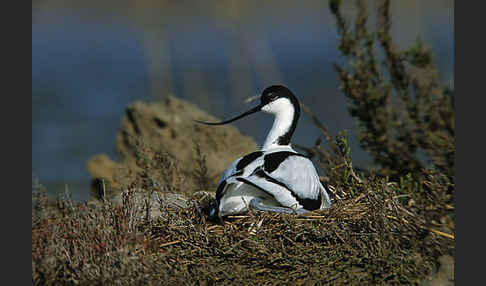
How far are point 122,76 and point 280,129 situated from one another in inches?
482

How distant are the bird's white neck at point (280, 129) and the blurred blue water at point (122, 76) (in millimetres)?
3944

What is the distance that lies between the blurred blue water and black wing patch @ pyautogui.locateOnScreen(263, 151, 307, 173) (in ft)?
14.3

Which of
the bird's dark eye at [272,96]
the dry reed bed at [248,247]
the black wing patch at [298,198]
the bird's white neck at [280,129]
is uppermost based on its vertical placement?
the bird's dark eye at [272,96]

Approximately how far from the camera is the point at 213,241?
10.7 feet

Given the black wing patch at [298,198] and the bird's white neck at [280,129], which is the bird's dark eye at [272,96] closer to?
the bird's white neck at [280,129]

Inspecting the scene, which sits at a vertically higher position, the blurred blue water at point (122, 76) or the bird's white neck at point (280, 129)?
the blurred blue water at point (122, 76)

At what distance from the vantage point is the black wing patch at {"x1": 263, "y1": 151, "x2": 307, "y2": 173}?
345 centimetres

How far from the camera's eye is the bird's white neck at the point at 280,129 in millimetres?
3990

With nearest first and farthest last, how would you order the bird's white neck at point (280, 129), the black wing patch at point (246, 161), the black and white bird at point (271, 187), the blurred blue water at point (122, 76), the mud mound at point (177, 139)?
the black and white bird at point (271, 187), the black wing patch at point (246, 161), the bird's white neck at point (280, 129), the mud mound at point (177, 139), the blurred blue water at point (122, 76)

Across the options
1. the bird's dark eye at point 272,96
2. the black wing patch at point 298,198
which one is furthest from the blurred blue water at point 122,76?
the black wing patch at point 298,198

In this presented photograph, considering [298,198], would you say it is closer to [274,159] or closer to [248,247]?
[274,159]

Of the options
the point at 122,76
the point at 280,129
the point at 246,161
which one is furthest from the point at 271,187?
the point at 122,76

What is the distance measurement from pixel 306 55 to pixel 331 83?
3251 millimetres

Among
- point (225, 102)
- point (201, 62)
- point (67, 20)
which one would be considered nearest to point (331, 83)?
point (225, 102)
